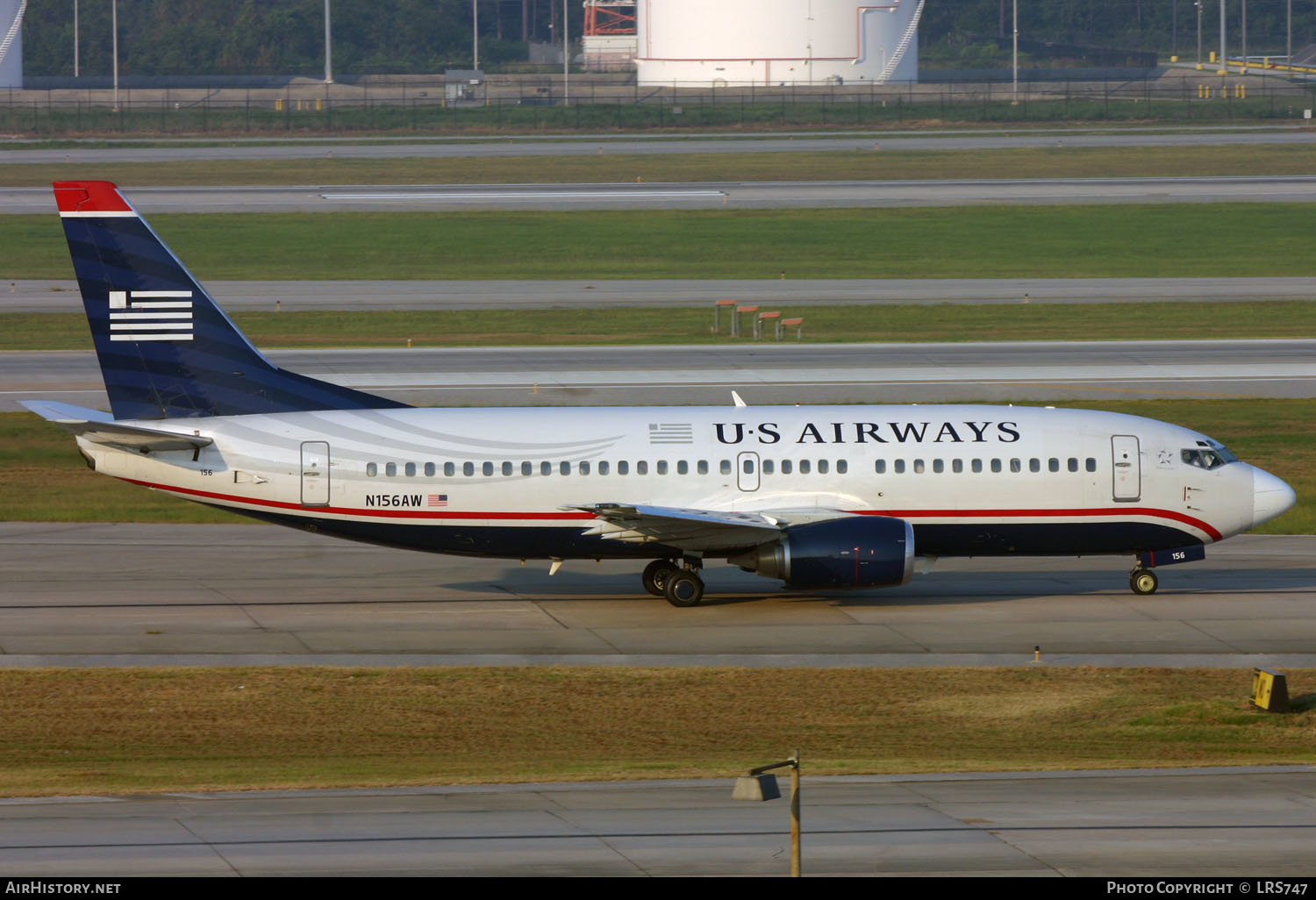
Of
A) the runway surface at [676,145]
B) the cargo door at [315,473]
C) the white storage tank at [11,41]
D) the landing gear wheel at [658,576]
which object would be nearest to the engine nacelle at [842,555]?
the landing gear wheel at [658,576]

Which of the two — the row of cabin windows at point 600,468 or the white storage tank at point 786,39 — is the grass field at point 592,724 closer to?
the row of cabin windows at point 600,468

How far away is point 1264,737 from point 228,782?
614 inches

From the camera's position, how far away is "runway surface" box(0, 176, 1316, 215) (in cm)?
10544

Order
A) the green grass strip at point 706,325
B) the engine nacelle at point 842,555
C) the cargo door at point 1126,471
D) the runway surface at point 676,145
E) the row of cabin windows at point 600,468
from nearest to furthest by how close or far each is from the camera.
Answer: the engine nacelle at point 842,555, the row of cabin windows at point 600,468, the cargo door at point 1126,471, the green grass strip at point 706,325, the runway surface at point 676,145

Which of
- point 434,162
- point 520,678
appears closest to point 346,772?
point 520,678

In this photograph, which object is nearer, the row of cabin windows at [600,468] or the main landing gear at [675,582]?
the row of cabin windows at [600,468]

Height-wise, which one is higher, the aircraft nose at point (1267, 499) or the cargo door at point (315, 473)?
the cargo door at point (315, 473)

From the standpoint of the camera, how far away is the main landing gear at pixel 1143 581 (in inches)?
1399

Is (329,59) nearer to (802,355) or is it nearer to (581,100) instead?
(581,100)

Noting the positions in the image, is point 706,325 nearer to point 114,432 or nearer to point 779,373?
point 779,373

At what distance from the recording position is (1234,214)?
101m

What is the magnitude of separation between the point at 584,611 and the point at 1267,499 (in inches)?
577

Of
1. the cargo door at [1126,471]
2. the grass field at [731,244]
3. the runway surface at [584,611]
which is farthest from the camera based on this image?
the grass field at [731,244]

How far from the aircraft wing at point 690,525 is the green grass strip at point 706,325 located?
34491 mm
